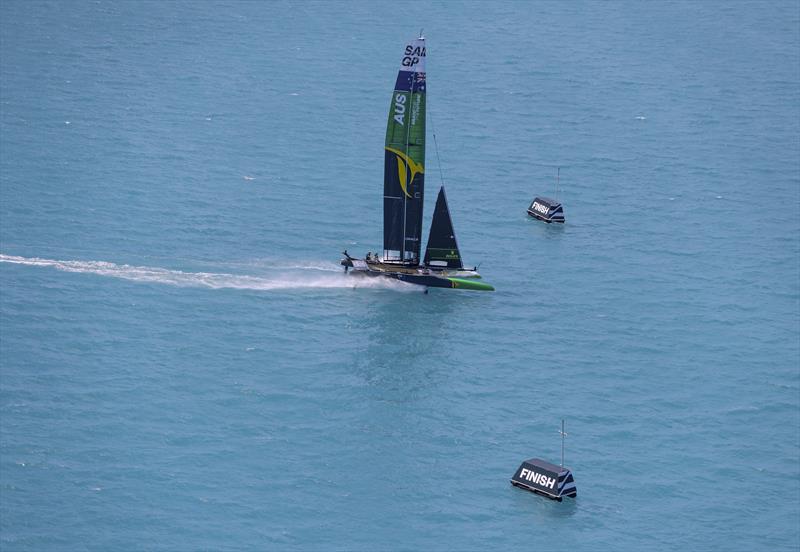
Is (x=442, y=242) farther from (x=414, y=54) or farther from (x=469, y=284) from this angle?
(x=414, y=54)

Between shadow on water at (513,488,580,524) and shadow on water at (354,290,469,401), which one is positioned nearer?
shadow on water at (513,488,580,524)

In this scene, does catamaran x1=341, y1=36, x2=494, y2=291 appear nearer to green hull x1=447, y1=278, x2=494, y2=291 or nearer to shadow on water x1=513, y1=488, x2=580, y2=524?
green hull x1=447, y1=278, x2=494, y2=291

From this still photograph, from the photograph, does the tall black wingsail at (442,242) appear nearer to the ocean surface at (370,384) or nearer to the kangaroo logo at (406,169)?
the kangaroo logo at (406,169)

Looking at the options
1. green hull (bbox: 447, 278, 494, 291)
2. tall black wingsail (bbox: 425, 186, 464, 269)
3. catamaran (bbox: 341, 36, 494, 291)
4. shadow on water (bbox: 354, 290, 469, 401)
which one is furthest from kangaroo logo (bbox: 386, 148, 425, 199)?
shadow on water (bbox: 354, 290, 469, 401)

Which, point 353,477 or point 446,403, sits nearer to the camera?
point 353,477

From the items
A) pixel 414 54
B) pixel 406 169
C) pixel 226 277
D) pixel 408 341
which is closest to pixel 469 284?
pixel 406 169

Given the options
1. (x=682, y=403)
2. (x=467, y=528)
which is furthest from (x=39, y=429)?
(x=682, y=403)

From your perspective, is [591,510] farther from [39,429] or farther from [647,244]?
[647,244]
